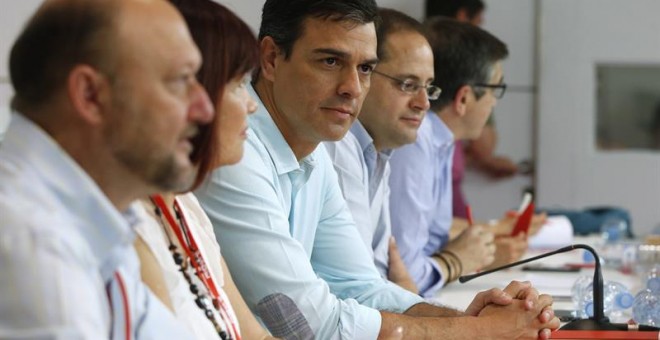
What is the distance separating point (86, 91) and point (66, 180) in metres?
0.09

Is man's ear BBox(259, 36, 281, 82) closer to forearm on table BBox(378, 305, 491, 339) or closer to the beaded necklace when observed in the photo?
forearm on table BBox(378, 305, 491, 339)

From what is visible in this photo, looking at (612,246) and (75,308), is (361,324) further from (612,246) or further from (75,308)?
(612,246)

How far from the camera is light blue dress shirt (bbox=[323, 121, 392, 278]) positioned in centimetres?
291

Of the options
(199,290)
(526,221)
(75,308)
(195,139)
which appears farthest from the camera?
(526,221)

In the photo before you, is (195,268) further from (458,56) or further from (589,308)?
(458,56)

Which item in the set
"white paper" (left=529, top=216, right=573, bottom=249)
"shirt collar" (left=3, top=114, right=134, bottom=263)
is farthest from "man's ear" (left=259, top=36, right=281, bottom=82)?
"white paper" (left=529, top=216, right=573, bottom=249)

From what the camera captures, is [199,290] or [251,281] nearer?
[199,290]

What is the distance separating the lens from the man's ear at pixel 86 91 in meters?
1.21

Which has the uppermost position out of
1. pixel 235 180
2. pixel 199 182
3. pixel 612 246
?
pixel 199 182

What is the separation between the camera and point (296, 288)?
7.06ft

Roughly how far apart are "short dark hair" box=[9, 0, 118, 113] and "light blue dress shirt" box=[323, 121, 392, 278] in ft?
5.53

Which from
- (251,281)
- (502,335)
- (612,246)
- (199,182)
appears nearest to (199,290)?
(199,182)

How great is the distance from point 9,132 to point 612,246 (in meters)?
3.33

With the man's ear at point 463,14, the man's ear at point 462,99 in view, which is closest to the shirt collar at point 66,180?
the man's ear at point 462,99
